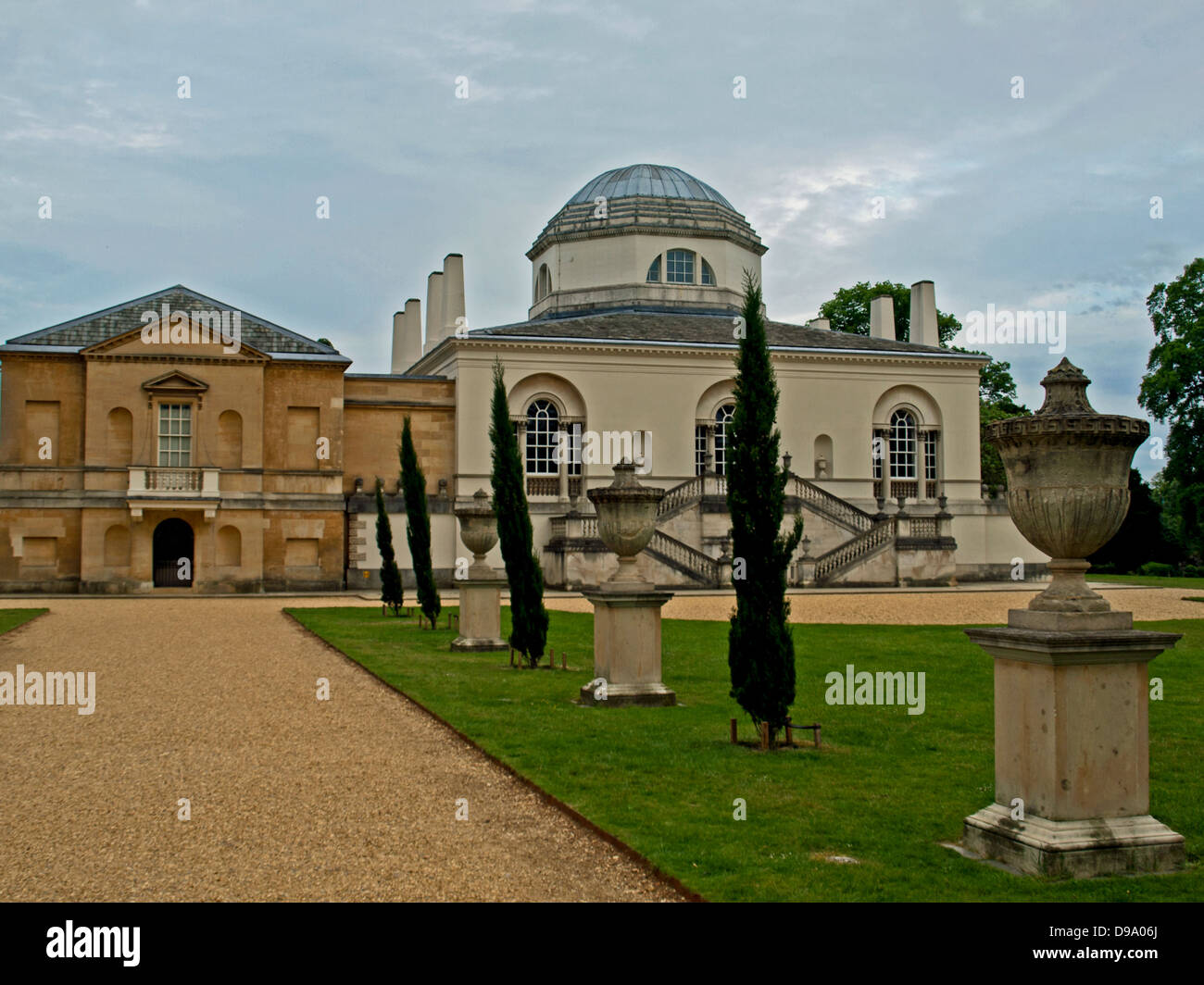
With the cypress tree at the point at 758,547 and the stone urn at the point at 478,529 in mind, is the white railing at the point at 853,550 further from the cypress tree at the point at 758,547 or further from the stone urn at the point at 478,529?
the cypress tree at the point at 758,547

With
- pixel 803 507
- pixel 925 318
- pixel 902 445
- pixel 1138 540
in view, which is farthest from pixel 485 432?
pixel 1138 540

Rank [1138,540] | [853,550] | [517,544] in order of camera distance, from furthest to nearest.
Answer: [1138,540] < [853,550] < [517,544]

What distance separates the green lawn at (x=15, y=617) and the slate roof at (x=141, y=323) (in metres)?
12.7

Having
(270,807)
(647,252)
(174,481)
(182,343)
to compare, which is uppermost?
(647,252)

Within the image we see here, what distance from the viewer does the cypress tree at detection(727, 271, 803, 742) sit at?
35.7 feet

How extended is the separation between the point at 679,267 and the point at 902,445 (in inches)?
473

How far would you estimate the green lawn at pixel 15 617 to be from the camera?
79.3 feet

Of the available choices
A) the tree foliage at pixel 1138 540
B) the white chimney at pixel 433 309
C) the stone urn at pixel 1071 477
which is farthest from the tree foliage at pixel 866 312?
the stone urn at pixel 1071 477

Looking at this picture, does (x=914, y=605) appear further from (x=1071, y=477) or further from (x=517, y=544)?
(x=1071, y=477)

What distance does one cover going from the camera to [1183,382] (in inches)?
1869

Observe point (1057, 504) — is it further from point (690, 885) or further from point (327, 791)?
point (327, 791)

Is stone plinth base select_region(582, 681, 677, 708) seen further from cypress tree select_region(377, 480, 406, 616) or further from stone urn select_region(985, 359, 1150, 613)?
cypress tree select_region(377, 480, 406, 616)
